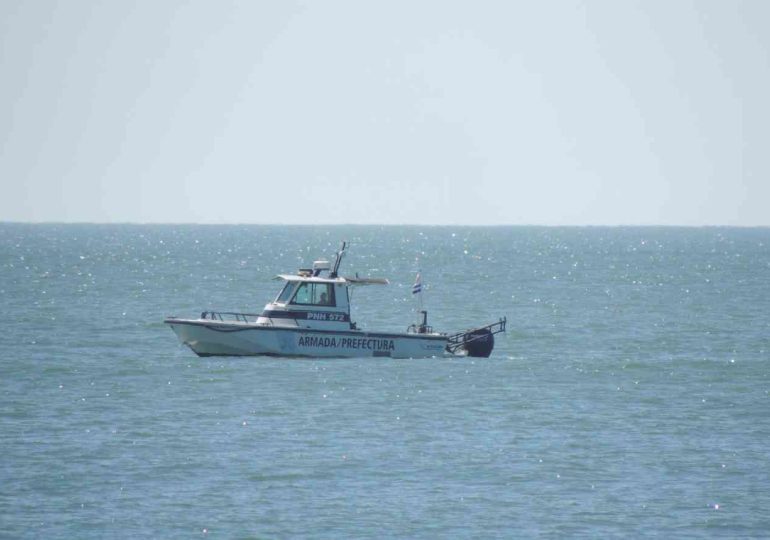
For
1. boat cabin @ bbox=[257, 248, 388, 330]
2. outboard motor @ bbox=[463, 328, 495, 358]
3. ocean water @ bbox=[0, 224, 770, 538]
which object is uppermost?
boat cabin @ bbox=[257, 248, 388, 330]

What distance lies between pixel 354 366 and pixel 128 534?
20615 millimetres

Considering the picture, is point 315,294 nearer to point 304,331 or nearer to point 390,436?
point 304,331

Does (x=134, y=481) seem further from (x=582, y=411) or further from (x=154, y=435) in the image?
(x=582, y=411)

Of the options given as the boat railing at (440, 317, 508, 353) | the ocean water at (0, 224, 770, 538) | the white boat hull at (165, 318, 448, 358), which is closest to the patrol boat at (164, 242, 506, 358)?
the white boat hull at (165, 318, 448, 358)

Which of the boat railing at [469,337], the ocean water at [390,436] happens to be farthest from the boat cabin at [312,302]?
the boat railing at [469,337]

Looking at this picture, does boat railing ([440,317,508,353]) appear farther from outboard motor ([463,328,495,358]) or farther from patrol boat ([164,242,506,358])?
patrol boat ([164,242,506,358])

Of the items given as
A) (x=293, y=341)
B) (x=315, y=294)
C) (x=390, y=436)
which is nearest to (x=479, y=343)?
(x=315, y=294)

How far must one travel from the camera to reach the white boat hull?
44.5 m

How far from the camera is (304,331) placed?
44531mm

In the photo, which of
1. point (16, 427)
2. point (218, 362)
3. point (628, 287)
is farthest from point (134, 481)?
point (628, 287)

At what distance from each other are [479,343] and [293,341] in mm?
6633

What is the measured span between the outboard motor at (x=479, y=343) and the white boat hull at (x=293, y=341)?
65.0 inches

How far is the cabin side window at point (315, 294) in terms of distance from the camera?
44.4 m

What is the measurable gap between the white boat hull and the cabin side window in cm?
87
